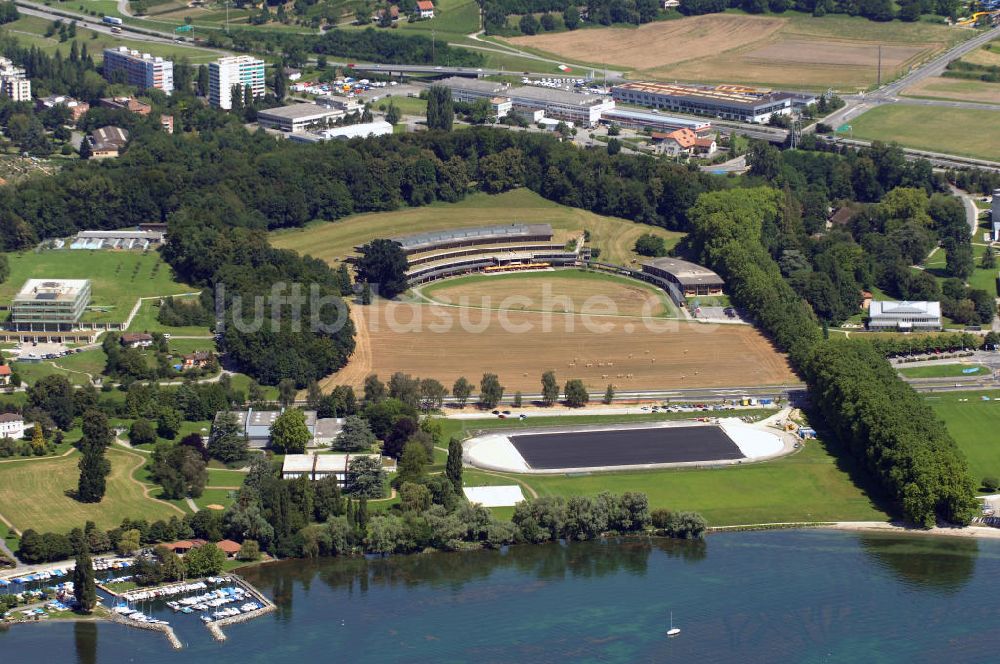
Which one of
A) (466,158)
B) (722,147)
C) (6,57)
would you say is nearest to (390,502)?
(466,158)

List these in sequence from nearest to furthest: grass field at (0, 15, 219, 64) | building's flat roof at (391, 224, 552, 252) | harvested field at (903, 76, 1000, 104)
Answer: building's flat roof at (391, 224, 552, 252)
harvested field at (903, 76, 1000, 104)
grass field at (0, 15, 219, 64)

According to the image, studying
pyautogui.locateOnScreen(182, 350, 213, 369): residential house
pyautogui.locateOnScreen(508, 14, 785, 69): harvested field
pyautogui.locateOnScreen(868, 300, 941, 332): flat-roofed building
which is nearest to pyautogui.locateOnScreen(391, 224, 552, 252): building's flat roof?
pyautogui.locateOnScreen(182, 350, 213, 369): residential house

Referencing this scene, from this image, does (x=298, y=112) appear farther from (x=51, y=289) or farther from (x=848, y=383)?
(x=848, y=383)

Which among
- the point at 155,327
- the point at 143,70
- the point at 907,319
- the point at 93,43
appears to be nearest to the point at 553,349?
the point at 907,319

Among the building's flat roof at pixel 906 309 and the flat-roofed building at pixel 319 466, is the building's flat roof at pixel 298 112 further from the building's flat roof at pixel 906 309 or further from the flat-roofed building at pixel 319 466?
the flat-roofed building at pixel 319 466

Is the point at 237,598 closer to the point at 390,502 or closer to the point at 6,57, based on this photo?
the point at 390,502

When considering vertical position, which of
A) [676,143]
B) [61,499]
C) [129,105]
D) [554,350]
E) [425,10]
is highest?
[425,10]

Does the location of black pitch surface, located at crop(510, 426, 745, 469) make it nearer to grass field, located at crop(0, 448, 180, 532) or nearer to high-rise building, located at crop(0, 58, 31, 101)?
grass field, located at crop(0, 448, 180, 532)
